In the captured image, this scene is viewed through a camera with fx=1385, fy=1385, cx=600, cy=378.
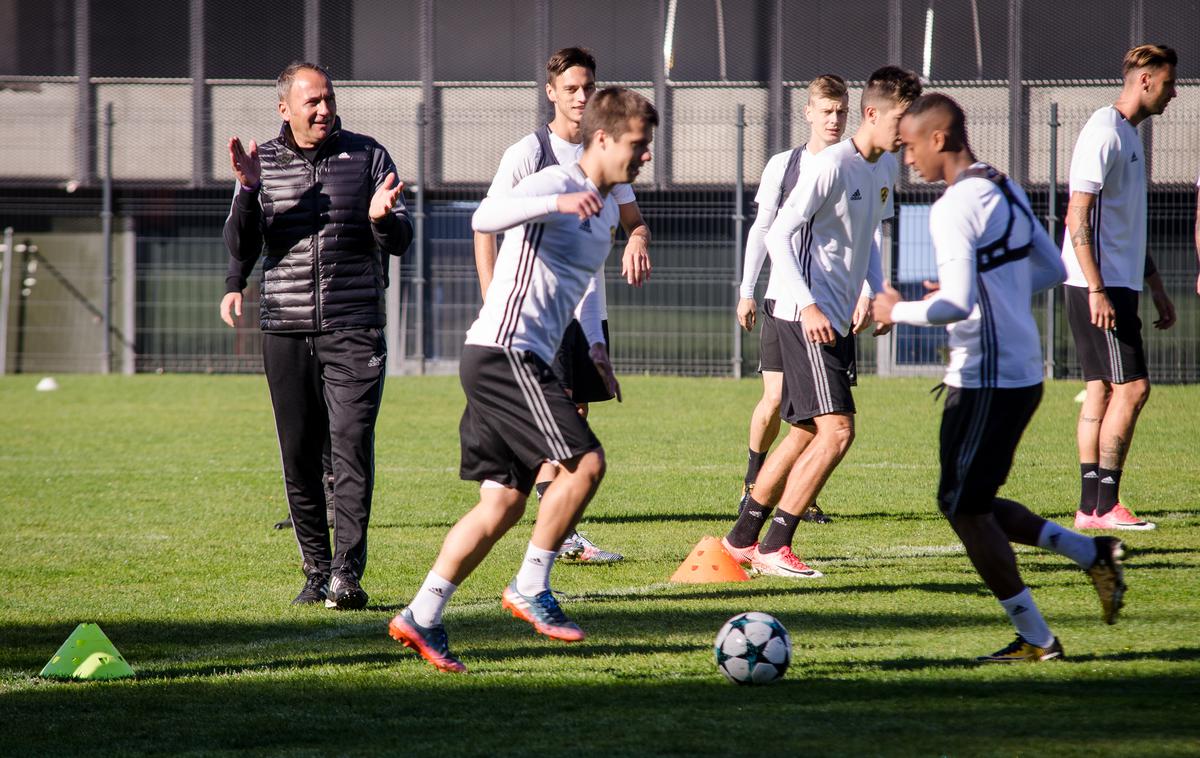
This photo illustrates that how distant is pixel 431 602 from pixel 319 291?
1948 millimetres

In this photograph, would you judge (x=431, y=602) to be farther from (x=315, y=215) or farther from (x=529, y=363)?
(x=315, y=215)

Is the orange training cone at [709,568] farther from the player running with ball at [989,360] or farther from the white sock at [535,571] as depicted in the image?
the player running with ball at [989,360]

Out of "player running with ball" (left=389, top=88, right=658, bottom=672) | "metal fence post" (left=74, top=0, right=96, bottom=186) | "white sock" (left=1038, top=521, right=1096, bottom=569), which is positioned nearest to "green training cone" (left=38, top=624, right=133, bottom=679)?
"player running with ball" (left=389, top=88, right=658, bottom=672)

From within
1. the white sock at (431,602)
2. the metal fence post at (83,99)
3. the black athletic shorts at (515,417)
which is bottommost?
the white sock at (431,602)

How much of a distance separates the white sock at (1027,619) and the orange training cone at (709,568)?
181cm

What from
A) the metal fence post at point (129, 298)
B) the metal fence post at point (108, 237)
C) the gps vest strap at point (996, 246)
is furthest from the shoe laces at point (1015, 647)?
the metal fence post at point (129, 298)

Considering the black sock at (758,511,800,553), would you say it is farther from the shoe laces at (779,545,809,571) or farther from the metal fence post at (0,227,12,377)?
the metal fence post at (0,227,12,377)

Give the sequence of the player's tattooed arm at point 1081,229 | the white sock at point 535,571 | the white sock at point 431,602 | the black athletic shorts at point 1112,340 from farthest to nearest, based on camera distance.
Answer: the black athletic shorts at point 1112,340 < the player's tattooed arm at point 1081,229 < the white sock at point 535,571 < the white sock at point 431,602

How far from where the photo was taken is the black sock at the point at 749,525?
6.43 meters

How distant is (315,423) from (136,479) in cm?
465

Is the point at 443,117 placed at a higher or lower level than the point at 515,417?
higher

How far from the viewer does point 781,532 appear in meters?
6.25

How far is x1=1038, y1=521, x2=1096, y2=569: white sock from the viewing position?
4.53 m

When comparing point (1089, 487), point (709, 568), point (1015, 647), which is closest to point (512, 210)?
point (1015, 647)
